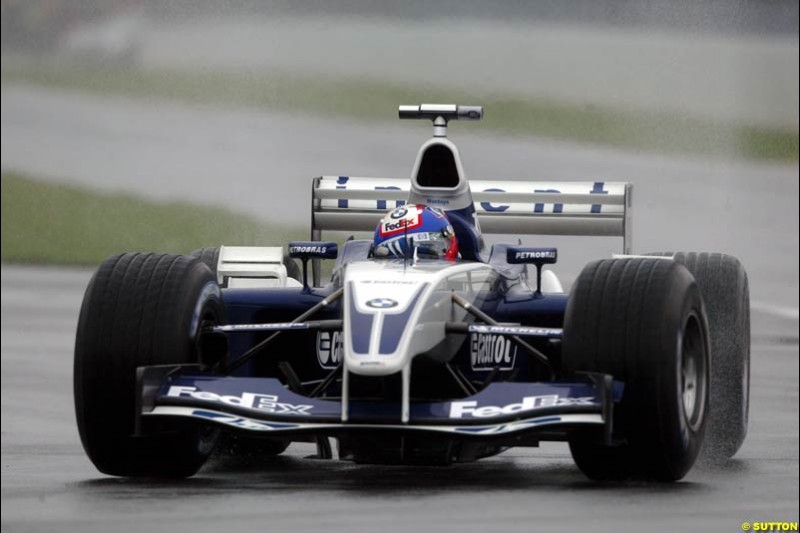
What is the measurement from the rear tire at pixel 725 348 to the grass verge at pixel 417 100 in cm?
1147

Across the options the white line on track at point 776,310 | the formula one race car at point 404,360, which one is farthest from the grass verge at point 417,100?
the formula one race car at point 404,360

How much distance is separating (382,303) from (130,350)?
1.31 m

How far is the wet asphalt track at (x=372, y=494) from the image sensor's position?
8992mm

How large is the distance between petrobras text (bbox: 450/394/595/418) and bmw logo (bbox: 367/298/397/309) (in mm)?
708

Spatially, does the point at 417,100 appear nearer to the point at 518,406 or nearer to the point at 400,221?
the point at 400,221

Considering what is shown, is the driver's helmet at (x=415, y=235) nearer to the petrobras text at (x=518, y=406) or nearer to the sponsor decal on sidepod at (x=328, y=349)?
the sponsor decal on sidepod at (x=328, y=349)

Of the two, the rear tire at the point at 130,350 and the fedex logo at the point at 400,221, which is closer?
the rear tire at the point at 130,350

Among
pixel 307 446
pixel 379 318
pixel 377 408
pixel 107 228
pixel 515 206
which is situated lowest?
pixel 307 446

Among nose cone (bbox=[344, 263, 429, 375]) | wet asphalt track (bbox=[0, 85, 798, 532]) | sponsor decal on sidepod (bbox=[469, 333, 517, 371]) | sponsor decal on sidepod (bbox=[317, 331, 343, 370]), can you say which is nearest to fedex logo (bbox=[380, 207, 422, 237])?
sponsor decal on sidepod (bbox=[317, 331, 343, 370])

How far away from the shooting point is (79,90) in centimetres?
2919

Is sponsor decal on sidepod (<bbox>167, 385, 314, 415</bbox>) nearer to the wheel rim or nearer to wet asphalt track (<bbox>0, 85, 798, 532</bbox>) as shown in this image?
wet asphalt track (<bbox>0, 85, 798, 532</bbox>)

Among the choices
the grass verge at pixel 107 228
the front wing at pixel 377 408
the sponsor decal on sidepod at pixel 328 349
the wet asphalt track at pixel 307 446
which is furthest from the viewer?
the grass verge at pixel 107 228

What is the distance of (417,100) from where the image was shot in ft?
83.9

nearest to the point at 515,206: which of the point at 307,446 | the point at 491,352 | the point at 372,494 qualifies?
the point at 307,446
